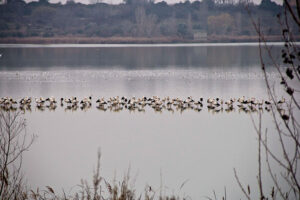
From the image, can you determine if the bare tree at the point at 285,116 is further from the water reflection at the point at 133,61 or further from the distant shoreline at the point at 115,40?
the distant shoreline at the point at 115,40

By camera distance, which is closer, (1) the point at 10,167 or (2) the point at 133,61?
(1) the point at 10,167

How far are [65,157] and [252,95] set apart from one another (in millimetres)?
9067

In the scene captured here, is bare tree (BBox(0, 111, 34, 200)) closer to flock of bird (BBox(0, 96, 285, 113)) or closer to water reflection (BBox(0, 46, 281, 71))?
flock of bird (BBox(0, 96, 285, 113))

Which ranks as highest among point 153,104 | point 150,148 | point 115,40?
point 115,40

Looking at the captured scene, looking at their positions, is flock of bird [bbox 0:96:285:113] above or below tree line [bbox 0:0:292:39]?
below

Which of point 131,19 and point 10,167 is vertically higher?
point 131,19

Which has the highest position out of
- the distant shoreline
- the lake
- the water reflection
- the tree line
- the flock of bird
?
the tree line

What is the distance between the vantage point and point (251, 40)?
2884 inches

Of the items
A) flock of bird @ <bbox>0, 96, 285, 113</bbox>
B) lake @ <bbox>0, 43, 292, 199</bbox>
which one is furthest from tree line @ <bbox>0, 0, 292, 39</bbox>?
lake @ <bbox>0, 43, 292, 199</bbox>

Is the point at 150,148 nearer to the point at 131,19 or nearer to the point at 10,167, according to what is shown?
the point at 10,167

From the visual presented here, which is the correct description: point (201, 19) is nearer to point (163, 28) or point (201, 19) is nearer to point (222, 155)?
point (163, 28)

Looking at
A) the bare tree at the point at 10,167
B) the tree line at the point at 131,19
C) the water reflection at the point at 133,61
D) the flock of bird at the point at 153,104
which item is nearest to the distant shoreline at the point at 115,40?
the tree line at the point at 131,19

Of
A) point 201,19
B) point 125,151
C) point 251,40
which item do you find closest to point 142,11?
point 201,19

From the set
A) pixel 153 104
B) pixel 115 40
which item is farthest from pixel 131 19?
pixel 153 104
